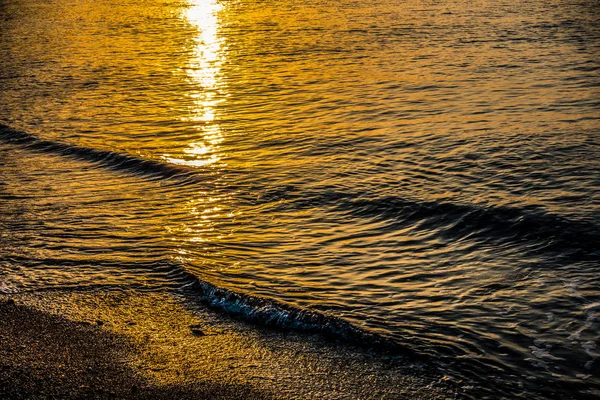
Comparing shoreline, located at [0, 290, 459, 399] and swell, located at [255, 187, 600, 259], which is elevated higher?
swell, located at [255, 187, 600, 259]

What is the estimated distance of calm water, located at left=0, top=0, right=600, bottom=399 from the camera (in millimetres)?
6234

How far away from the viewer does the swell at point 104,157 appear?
1098 centimetres

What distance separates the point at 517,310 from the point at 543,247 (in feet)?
5.58

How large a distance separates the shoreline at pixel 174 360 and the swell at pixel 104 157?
179 inches

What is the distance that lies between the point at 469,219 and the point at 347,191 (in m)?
1.80

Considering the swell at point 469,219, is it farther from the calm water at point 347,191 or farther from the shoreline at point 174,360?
the shoreline at point 174,360

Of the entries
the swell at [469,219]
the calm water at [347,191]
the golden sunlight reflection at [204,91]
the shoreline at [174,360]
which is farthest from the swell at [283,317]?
the golden sunlight reflection at [204,91]

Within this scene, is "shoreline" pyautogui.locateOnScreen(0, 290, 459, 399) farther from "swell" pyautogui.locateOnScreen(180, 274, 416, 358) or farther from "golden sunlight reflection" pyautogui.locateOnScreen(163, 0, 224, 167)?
"golden sunlight reflection" pyautogui.locateOnScreen(163, 0, 224, 167)

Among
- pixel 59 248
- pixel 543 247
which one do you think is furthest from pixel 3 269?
pixel 543 247

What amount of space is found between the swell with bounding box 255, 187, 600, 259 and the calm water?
31mm

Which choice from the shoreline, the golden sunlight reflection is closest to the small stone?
the shoreline

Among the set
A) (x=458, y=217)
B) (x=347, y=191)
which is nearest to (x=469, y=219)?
(x=458, y=217)

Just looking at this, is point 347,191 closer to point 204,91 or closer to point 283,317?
point 283,317

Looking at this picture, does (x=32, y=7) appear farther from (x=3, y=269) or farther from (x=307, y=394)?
(x=307, y=394)
